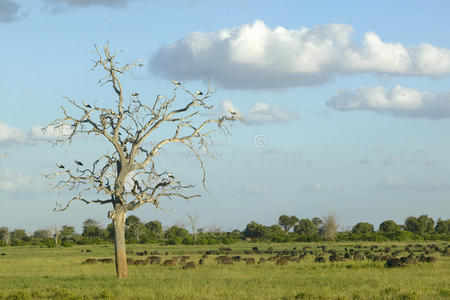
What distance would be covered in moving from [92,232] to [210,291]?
100m

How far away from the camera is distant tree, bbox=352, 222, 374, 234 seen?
10306 centimetres

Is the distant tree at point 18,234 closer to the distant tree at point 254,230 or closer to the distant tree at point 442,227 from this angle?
the distant tree at point 254,230

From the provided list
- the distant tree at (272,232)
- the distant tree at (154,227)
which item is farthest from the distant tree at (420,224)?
the distant tree at (154,227)

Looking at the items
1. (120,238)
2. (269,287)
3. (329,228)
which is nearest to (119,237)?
(120,238)

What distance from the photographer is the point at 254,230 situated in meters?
108

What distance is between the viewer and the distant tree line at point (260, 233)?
84769mm

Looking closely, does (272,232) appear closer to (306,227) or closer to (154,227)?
(306,227)

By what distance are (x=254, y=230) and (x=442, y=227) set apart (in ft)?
106

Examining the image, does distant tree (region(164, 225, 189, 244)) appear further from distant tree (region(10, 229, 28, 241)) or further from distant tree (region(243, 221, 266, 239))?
distant tree (region(10, 229, 28, 241))

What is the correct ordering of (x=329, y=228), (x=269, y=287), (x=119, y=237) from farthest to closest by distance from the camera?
(x=329, y=228), (x=119, y=237), (x=269, y=287)

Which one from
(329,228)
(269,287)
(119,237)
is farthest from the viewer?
(329,228)

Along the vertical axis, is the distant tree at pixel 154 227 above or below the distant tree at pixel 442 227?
above

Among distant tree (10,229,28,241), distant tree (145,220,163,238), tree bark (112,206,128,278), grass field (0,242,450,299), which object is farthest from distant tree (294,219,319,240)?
tree bark (112,206,128,278)

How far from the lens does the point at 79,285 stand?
22781 millimetres
